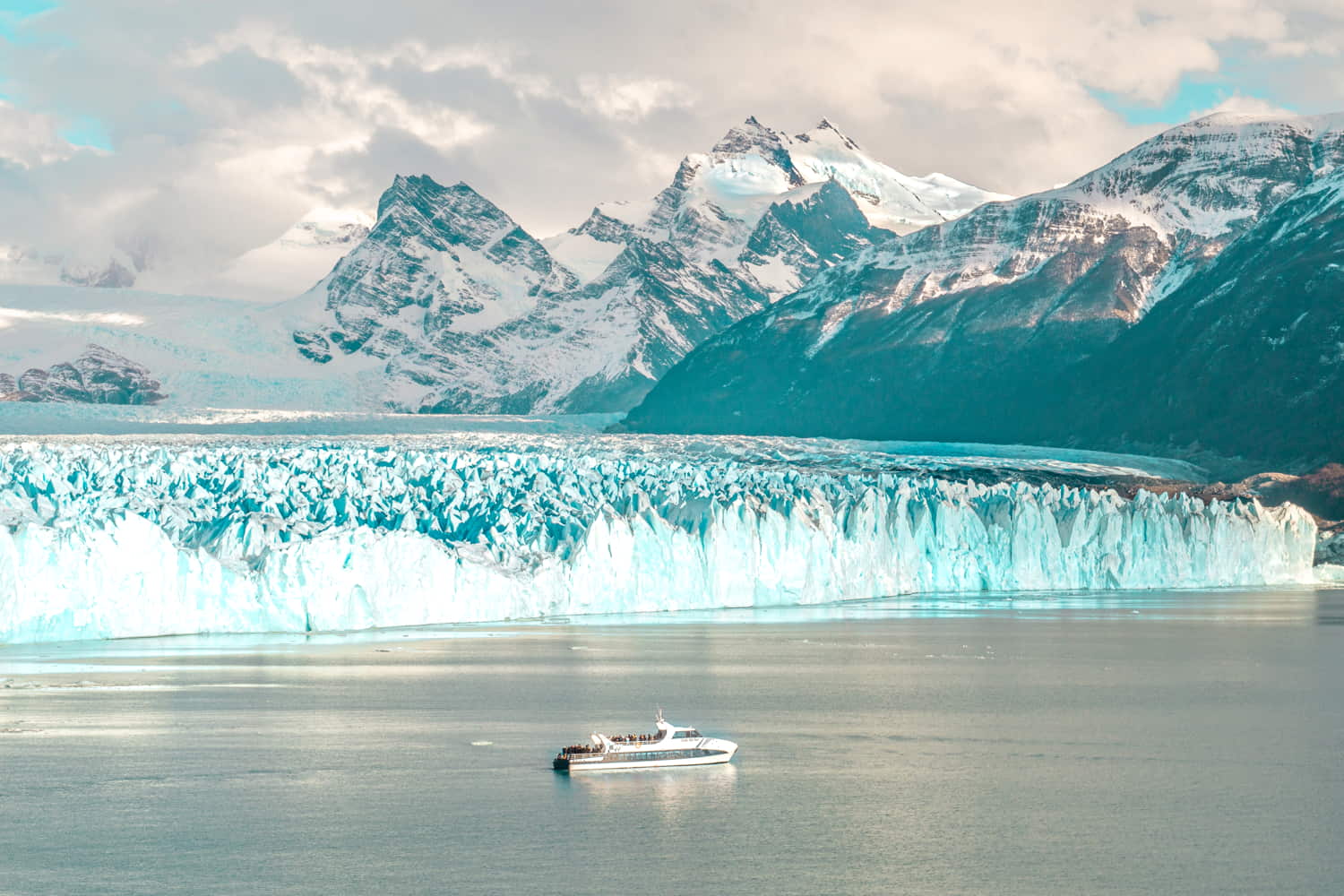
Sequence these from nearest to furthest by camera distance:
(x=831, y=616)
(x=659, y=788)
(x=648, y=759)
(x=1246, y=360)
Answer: (x=659, y=788) < (x=648, y=759) < (x=831, y=616) < (x=1246, y=360)

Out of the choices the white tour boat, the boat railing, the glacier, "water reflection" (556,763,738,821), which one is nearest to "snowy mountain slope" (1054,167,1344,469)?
the glacier

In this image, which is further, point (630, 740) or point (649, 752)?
point (630, 740)

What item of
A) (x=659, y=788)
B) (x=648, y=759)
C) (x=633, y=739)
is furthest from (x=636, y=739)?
(x=659, y=788)

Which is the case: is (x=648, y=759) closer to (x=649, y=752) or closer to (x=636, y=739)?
(x=649, y=752)

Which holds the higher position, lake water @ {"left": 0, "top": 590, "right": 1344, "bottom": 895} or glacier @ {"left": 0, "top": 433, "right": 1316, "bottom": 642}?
glacier @ {"left": 0, "top": 433, "right": 1316, "bottom": 642}

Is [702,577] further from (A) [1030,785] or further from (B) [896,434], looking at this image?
(B) [896,434]

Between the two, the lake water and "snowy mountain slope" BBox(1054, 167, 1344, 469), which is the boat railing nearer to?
the lake water

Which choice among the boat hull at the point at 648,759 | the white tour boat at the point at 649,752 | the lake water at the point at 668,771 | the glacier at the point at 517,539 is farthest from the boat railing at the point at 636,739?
the glacier at the point at 517,539
